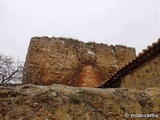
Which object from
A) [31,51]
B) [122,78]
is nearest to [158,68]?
[122,78]

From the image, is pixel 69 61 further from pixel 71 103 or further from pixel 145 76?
pixel 71 103

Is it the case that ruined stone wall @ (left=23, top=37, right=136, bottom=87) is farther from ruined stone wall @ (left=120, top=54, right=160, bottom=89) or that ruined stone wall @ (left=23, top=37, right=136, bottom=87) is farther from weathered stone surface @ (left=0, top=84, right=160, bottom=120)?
weathered stone surface @ (left=0, top=84, right=160, bottom=120)

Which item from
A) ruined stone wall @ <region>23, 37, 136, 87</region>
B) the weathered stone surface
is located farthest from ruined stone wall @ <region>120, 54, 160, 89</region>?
ruined stone wall @ <region>23, 37, 136, 87</region>

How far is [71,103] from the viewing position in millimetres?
2400

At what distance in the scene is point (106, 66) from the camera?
485 inches

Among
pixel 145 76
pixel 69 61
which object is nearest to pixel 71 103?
pixel 145 76

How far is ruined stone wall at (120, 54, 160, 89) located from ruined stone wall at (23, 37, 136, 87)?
13.4 feet

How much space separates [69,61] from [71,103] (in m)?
9.29

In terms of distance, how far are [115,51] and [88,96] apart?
10.5 m

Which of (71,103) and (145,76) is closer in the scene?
(71,103)

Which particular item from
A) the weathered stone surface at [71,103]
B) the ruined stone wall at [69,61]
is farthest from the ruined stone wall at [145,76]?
the ruined stone wall at [69,61]

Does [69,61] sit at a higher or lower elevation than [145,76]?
higher

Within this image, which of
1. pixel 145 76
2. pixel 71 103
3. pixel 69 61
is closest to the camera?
pixel 71 103

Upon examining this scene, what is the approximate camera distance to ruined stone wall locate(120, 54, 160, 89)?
6441 millimetres
